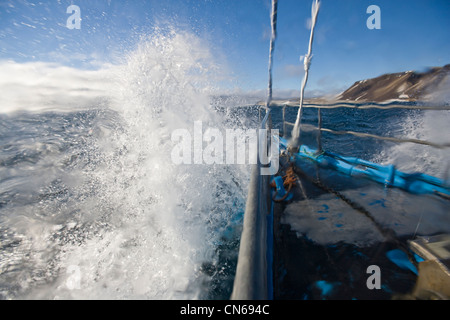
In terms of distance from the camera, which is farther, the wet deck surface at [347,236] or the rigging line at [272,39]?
the rigging line at [272,39]

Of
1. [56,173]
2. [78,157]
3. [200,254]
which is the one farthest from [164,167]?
[78,157]

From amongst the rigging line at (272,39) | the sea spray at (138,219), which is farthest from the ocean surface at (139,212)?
the rigging line at (272,39)

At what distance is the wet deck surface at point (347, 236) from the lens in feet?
4.42
